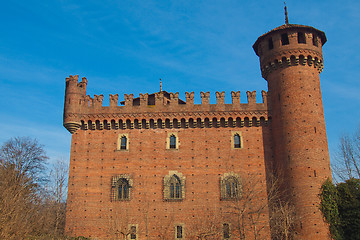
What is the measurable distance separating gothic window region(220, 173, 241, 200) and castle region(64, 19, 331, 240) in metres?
0.08

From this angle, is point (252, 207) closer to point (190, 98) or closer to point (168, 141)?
point (168, 141)

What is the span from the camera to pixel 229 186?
28.0 m

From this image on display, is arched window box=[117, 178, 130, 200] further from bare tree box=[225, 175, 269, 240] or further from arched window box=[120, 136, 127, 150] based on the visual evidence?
bare tree box=[225, 175, 269, 240]

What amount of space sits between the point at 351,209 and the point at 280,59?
40.8 ft

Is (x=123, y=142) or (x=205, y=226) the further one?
(x=123, y=142)

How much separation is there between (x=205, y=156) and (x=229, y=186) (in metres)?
2.96

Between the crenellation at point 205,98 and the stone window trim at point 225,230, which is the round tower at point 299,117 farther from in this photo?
the crenellation at point 205,98

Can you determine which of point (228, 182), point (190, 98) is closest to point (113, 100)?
point (190, 98)

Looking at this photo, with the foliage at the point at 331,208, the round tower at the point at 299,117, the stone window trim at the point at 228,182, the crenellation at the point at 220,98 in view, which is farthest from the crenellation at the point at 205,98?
the foliage at the point at 331,208

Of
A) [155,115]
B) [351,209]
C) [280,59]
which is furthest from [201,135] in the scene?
[351,209]

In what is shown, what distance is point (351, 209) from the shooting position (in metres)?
25.8

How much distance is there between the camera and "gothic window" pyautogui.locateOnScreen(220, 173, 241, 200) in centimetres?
2759

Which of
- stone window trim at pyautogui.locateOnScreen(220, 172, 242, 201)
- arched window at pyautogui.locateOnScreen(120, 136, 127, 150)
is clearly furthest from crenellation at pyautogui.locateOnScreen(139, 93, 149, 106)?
stone window trim at pyautogui.locateOnScreen(220, 172, 242, 201)

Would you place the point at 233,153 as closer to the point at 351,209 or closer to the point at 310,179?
the point at 310,179
